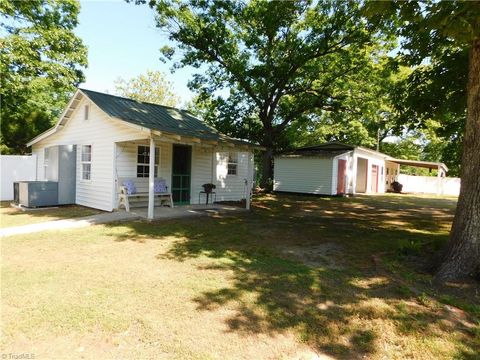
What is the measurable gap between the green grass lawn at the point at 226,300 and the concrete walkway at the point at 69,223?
29.7 inches

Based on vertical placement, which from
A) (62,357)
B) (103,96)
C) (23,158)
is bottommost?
(62,357)

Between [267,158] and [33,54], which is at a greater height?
Result: [33,54]

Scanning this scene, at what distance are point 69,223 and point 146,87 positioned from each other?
31219 mm

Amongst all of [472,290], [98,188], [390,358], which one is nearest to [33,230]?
[98,188]

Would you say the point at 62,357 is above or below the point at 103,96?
below

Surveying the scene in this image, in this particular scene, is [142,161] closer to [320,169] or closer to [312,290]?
[312,290]

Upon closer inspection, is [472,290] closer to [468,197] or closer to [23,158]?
[468,197]

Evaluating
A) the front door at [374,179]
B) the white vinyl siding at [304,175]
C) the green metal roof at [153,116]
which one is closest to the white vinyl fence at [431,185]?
the front door at [374,179]

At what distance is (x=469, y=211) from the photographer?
195 inches

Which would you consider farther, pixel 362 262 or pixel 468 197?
pixel 362 262

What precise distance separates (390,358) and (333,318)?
75 cm

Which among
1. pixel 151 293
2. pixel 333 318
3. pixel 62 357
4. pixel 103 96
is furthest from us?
pixel 103 96

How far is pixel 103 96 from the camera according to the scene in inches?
475

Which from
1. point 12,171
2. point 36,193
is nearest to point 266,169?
point 36,193
